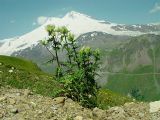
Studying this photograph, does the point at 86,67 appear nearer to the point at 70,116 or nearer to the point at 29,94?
the point at 29,94

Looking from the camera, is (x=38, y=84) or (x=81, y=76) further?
(x=38, y=84)

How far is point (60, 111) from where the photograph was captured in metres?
15.1

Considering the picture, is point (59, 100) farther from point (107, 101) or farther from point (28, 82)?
point (107, 101)

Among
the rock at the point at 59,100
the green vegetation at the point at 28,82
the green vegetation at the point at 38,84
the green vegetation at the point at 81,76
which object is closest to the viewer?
the rock at the point at 59,100

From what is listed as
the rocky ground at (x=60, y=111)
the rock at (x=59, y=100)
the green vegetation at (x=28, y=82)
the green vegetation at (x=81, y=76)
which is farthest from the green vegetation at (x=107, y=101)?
the rocky ground at (x=60, y=111)

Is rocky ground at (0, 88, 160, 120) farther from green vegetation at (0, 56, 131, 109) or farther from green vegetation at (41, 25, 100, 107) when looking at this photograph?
green vegetation at (0, 56, 131, 109)

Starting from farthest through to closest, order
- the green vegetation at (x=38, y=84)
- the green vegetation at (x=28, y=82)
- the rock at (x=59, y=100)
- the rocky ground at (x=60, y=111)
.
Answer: the green vegetation at (x=28, y=82)
the green vegetation at (x=38, y=84)
the rock at (x=59, y=100)
the rocky ground at (x=60, y=111)

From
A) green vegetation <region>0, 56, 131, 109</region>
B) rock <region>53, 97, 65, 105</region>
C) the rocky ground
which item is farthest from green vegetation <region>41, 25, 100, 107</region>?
the rocky ground

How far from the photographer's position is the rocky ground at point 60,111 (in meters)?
14.0

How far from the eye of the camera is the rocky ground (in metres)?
14.0

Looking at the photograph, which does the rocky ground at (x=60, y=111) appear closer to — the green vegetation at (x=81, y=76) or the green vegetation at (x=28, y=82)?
the green vegetation at (x=81, y=76)

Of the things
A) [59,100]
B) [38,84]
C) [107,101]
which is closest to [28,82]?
[38,84]

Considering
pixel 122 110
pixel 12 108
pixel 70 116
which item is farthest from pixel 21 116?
pixel 122 110

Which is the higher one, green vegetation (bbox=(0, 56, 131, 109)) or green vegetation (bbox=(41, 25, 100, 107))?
green vegetation (bbox=(41, 25, 100, 107))
